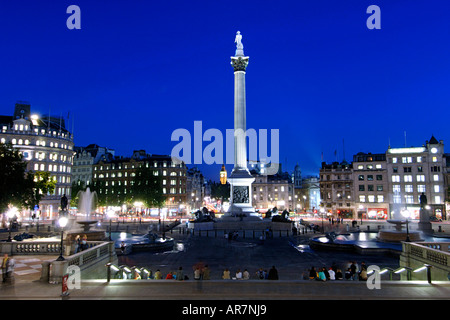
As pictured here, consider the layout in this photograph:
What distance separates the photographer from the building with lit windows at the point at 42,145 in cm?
7456

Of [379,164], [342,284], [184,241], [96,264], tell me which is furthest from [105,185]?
[342,284]

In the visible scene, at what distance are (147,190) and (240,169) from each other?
31542 mm

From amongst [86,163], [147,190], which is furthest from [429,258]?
[86,163]

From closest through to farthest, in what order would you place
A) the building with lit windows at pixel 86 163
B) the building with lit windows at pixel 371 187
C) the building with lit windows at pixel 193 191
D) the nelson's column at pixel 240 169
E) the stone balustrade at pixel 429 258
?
the stone balustrade at pixel 429 258, the nelson's column at pixel 240 169, the building with lit windows at pixel 371 187, the building with lit windows at pixel 86 163, the building with lit windows at pixel 193 191

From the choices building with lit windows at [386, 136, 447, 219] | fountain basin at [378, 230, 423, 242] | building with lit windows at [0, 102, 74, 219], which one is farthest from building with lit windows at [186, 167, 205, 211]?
fountain basin at [378, 230, 423, 242]

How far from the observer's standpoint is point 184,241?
36625mm

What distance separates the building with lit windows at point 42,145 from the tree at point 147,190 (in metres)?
16.7

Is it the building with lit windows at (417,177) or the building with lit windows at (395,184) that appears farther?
the building with lit windows at (395,184)

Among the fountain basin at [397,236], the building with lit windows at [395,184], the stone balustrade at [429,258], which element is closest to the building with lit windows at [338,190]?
the building with lit windows at [395,184]

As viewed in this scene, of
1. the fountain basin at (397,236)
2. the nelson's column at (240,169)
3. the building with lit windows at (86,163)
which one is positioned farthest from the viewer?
the building with lit windows at (86,163)

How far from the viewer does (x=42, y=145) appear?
77.3 m

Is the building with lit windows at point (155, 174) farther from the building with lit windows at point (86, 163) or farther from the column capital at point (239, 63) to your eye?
the column capital at point (239, 63)
